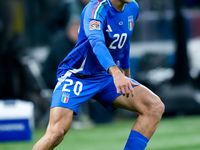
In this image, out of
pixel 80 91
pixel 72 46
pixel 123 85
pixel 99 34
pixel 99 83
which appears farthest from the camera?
pixel 72 46

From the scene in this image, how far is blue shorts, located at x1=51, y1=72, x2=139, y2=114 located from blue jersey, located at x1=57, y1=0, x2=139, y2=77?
7cm

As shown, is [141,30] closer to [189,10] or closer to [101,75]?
[189,10]

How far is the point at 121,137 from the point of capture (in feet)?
31.4

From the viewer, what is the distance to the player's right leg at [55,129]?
18.3 feet

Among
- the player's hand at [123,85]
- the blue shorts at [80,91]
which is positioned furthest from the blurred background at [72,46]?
the player's hand at [123,85]

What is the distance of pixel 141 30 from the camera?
14.2 metres

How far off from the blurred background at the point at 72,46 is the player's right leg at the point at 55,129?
5.04 meters

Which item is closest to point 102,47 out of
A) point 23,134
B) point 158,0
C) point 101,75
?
point 101,75

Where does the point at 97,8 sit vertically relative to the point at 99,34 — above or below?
above

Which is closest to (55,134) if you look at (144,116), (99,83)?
(99,83)

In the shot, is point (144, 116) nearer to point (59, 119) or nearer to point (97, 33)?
point (59, 119)

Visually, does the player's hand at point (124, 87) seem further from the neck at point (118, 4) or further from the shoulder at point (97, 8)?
the neck at point (118, 4)

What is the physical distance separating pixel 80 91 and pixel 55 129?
0.48 m

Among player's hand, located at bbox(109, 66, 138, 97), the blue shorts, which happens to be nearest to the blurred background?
the blue shorts
